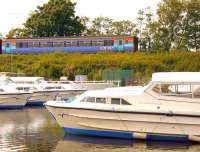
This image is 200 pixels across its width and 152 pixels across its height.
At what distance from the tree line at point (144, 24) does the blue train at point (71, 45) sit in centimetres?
1190

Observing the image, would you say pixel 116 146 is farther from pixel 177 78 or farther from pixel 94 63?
pixel 94 63

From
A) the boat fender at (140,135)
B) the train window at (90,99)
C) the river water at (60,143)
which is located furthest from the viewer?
the train window at (90,99)

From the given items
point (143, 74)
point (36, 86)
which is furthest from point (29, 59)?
point (36, 86)

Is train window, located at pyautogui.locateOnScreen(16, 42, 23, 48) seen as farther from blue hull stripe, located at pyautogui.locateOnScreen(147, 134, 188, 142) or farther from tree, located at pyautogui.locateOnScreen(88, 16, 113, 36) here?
blue hull stripe, located at pyautogui.locateOnScreen(147, 134, 188, 142)

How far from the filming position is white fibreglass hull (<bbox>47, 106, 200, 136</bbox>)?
27.1m

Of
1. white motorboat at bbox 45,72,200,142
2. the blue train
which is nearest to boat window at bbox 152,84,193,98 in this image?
white motorboat at bbox 45,72,200,142

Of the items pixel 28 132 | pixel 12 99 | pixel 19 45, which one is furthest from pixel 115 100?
pixel 19 45

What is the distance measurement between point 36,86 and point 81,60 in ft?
97.9

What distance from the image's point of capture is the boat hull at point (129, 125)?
27.2 m

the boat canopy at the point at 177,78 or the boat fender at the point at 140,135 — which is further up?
the boat canopy at the point at 177,78

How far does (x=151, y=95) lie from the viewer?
2783 cm

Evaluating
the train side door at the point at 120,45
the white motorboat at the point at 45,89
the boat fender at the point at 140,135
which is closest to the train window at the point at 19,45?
the train side door at the point at 120,45

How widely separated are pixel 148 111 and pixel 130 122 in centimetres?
115

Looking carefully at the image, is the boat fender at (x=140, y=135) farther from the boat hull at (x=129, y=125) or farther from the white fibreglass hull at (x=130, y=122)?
the white fibreglass hull at (x=130, y=122)
